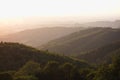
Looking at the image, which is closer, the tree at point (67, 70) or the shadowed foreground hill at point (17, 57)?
the tree at point (67, 70)

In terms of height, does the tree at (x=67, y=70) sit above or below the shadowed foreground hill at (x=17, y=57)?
above

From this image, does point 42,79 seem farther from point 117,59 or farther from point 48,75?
point 117,59

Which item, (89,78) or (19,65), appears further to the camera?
(19,65)

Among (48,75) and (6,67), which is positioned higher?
(48,75)

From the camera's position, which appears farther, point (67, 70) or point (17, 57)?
point (17, 57)

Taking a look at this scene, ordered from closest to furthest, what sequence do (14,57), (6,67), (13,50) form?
(6,67) → (14,57) → (13,50)

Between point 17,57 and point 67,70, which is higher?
point 67,70

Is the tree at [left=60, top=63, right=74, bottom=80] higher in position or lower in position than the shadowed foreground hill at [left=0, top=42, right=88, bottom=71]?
higher

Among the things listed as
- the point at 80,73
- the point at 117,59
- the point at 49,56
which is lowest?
the point at 49,56

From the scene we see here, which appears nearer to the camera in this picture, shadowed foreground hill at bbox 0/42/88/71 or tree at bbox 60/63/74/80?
tree at bbox 60/63/74/80

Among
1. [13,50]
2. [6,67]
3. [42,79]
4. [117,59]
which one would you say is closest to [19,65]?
[6,67]

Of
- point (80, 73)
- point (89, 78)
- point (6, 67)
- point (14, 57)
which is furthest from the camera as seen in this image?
point (14, 57)
